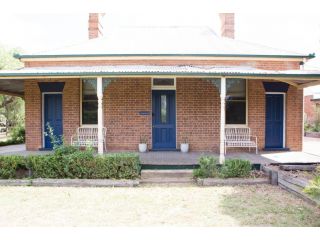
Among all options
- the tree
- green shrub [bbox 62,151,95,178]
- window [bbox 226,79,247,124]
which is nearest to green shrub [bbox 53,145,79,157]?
green shrub [bbox 62,151,95,178]

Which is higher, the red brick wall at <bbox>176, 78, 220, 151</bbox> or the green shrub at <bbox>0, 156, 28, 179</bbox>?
the red brick wall at <bbox>176, 78, 220, 151</bbox>

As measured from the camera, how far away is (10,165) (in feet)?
26.9

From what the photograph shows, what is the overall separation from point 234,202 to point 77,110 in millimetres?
7165

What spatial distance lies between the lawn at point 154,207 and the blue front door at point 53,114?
14.2ft

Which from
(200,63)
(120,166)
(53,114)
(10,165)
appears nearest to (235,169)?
(120,166)

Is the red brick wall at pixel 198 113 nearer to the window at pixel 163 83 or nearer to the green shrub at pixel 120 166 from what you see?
the window at pixel 163 83

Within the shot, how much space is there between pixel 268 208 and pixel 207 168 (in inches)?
93.1

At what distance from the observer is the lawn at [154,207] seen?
211 inches

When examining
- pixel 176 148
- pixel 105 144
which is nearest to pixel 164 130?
pixel 176 148

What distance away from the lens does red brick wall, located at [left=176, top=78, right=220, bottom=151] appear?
37.1 ft

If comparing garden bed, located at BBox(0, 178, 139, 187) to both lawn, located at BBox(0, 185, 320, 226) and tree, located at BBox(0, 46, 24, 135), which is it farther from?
tree, located at BBox(0, 46, 24, 135)

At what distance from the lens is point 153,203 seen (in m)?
6.46
